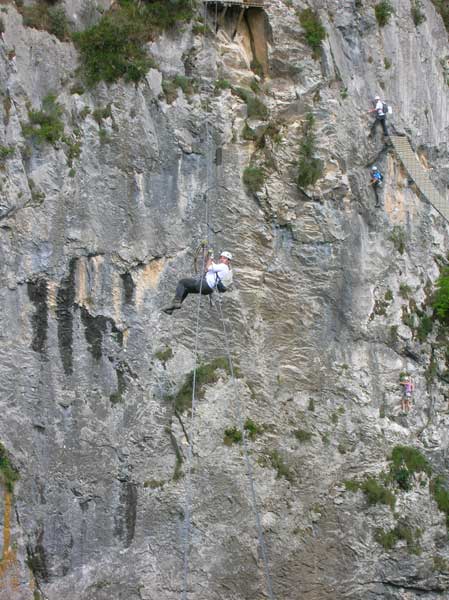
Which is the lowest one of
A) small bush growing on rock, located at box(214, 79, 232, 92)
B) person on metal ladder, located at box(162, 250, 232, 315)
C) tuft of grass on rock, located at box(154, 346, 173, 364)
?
tuft of grass on rock, located at box(154, 346, 173, 364)

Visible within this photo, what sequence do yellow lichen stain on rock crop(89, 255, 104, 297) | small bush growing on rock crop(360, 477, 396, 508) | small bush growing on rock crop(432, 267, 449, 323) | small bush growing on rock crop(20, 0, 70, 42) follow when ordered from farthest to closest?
small bush growing on rock crop(432, 267, 449, 323)
small bush growing on rock crop(360, 477, 396, 508)
small bush growing on rock crop(20, 0, 70, 42)
yellow lichen stain on rock crop(89, 255, 104, 297)

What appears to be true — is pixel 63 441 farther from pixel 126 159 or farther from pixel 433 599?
pixel 433 599

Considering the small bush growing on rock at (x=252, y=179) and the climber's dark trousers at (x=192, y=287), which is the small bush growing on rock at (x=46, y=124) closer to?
the small bush growing on rock at (x=252, y=179)

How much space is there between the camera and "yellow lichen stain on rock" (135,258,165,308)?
60.0 ft

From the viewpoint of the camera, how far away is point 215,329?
18844 mm

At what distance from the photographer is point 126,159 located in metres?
18.5

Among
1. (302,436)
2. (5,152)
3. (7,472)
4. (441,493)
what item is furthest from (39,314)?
(441,493)

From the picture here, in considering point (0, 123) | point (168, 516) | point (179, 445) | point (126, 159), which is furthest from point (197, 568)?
point (0, 123)

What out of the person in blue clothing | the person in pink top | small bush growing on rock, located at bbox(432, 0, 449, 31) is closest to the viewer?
the person in pink top

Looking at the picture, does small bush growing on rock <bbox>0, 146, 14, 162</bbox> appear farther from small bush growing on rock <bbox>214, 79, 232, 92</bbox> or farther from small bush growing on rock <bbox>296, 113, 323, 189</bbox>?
small bush growing on rock <bbox>296, 113, 323, 189</bbox>

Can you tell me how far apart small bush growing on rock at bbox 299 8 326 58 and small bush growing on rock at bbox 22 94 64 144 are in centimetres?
575

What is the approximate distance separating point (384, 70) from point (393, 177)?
98.5 inches

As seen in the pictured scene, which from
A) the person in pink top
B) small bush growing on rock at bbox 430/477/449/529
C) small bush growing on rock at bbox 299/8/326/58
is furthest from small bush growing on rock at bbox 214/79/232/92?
small bush growing on rock at bbox 430/477/449/529

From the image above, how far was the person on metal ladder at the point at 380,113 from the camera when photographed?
66.8 ft
